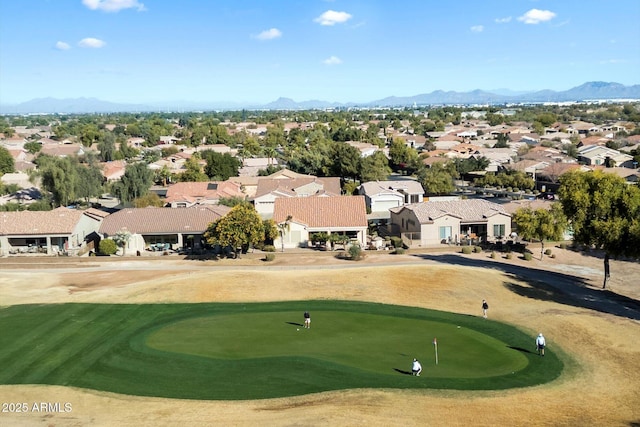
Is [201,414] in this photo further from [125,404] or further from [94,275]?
[94,275]

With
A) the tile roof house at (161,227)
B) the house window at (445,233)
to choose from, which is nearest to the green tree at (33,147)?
the tile roof house at (161,227)

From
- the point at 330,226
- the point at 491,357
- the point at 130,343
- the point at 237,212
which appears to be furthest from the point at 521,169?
the point at 130,343

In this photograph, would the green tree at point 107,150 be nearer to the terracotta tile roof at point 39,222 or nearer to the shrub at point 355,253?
the terracotta tile roof at point 39,222

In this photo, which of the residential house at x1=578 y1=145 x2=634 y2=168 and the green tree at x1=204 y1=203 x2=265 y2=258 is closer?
the green tree at x1=204 y1=203 x2=265 y2=258

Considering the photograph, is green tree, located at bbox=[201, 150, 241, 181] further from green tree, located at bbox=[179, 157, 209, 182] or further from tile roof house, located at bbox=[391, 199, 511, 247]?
tile roof house, located at bbox=[391, 199, 511, 247]

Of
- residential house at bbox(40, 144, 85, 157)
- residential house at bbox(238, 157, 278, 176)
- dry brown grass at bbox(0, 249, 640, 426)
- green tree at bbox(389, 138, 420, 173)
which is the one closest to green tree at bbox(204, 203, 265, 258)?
dry brown grass at bbox(0, 249, 640, 426)
